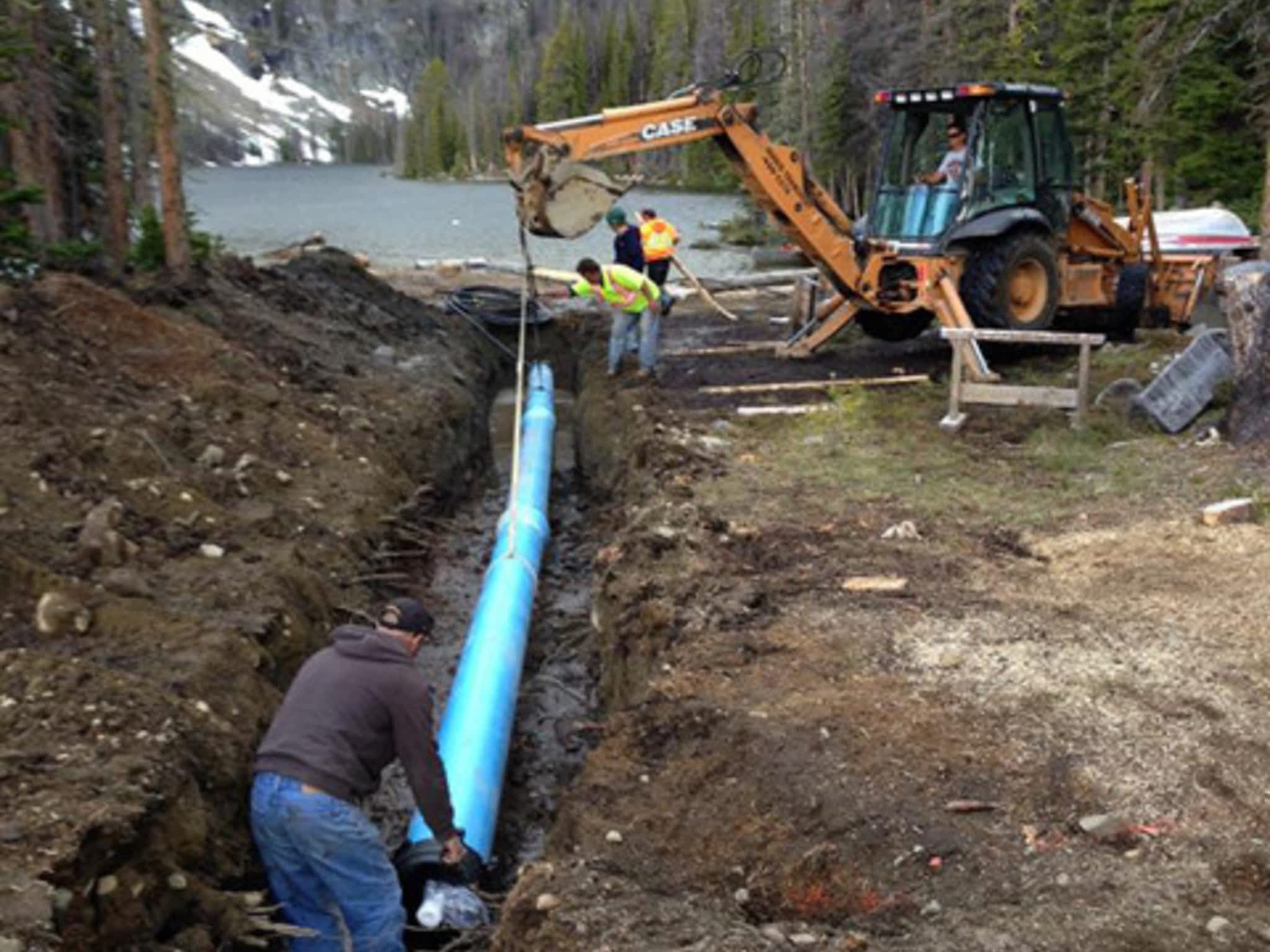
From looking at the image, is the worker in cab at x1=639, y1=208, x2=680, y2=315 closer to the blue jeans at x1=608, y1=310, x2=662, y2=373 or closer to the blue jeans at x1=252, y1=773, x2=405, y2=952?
the blue jeans at x1=608, y1=310, x2=662, y2=373

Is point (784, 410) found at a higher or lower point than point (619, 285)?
lower

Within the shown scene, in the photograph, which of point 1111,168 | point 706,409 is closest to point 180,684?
point 706,409

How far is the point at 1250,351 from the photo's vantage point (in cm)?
1004

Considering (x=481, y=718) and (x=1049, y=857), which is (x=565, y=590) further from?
(x=1049, y=857)

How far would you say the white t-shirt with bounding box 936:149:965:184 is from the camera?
508 inches

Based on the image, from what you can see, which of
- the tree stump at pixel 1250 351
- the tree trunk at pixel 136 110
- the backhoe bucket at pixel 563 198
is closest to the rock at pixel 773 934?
the tree stump at pixel 1250 351

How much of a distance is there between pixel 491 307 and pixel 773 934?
17.0 meters

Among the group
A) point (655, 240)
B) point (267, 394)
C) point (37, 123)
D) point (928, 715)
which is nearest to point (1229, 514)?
point (928, 715)

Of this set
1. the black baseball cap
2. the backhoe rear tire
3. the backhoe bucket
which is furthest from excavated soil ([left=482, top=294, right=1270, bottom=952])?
the backhoe rear tire

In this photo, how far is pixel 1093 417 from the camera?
36.8 ft

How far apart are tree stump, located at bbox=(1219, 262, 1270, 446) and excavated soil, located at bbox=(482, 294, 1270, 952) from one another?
1.07 ft

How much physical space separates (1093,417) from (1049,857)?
724cm

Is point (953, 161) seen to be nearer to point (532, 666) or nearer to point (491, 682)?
point (532, 666)

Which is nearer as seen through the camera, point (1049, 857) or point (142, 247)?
point (1049, 857)
